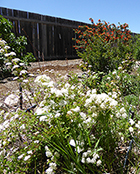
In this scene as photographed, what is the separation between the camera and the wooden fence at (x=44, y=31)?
7.12 meters

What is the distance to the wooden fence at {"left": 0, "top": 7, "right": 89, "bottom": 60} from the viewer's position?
712cm

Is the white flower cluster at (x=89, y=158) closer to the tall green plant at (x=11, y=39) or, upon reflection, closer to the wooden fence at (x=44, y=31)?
the tall green plant at (x=11, y=39)

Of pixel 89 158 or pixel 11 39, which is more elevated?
pixel 11 39

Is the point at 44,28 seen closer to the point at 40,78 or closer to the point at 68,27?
the point at 68,27

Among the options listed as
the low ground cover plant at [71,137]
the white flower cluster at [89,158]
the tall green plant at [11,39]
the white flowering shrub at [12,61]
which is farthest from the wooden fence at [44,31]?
the white flower cluster at [89,158]

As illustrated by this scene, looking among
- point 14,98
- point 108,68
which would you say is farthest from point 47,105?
point 108,68

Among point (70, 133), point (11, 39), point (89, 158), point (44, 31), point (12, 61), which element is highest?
point (44, 31)

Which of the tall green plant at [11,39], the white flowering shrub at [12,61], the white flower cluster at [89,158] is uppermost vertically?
the tall green plant at [11,39]

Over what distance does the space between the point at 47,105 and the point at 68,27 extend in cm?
860

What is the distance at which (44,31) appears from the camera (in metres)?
8.12

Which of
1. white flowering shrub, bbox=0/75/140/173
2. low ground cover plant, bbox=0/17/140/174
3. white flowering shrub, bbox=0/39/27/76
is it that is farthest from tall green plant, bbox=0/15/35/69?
white flowering shrub, bbox=0/75/140/173

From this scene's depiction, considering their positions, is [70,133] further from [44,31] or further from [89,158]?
[44,31]

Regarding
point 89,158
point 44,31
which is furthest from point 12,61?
point 44,31

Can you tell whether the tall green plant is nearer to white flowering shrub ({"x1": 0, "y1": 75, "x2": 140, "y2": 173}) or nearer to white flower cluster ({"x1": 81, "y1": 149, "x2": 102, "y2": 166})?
white flowering shrub ({"x1": 0, "y1": 75, "x2": 140, "y2": 173})
